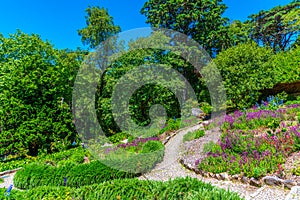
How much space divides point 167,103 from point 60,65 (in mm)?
7566

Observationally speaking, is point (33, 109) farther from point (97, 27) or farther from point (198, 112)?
point (198, 112)

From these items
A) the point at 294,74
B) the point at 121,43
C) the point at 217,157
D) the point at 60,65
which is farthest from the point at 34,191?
the point at 294,74

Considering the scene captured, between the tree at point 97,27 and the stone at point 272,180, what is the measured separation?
15440mm

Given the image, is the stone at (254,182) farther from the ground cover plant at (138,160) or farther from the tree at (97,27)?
the tree at (97,27)

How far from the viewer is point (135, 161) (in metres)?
6.44

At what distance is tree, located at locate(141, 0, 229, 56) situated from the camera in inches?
699

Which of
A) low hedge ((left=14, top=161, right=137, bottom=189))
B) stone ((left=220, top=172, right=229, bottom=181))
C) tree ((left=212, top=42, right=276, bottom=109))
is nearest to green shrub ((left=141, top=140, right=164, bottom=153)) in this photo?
low hedge ((left=14, top=161, right=137, bottom=189))

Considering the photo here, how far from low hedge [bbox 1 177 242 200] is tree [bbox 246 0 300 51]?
22986 mm

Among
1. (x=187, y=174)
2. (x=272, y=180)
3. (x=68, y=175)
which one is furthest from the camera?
(x=187, y=174)

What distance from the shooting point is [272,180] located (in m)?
4.37

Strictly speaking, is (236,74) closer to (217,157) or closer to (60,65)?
(217,157)

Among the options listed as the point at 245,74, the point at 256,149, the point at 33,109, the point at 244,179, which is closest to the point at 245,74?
the point at 245,74

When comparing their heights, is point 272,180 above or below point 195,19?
below

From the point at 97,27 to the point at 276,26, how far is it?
20.2m
